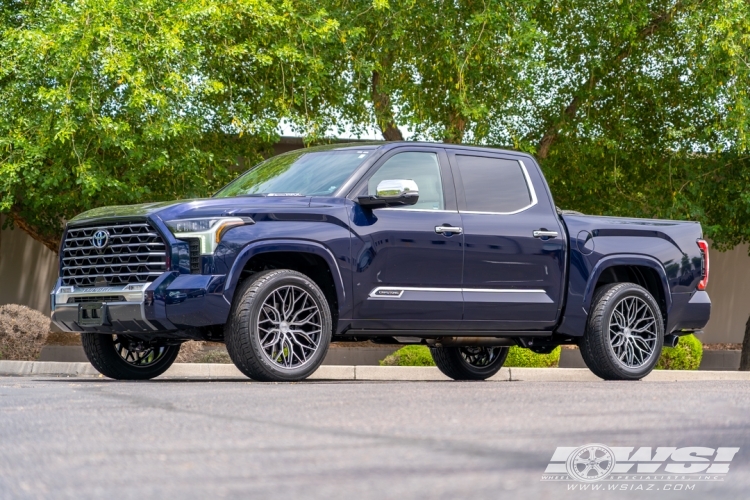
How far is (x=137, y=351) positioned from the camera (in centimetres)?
1009

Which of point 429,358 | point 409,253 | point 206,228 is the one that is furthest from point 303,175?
point 429,358

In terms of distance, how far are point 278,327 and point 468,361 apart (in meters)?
3.66

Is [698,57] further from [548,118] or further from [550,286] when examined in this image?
[550,286]

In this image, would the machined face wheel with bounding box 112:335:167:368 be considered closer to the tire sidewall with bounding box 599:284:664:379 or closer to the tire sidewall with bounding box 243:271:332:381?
the tire sidewall with bounding box 243:271:332:381

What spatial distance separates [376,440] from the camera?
15.7 feet

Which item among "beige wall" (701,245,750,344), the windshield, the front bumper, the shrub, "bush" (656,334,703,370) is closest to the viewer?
the front bumper

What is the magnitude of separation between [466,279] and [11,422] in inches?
184

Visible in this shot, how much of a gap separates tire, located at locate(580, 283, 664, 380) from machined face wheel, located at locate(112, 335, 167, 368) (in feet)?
12.6

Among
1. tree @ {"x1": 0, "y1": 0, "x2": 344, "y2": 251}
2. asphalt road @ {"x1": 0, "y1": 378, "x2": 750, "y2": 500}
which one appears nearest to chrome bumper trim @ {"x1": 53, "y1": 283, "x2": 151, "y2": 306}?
asphalt road @ {"x1": 0, "y1": 378, "x2": 750, "y2": 500}

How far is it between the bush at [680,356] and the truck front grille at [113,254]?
1104 centimetres

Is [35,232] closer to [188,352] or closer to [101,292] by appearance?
[188,352]

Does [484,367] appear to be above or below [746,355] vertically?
above

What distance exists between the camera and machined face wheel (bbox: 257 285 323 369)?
8625 millimetres

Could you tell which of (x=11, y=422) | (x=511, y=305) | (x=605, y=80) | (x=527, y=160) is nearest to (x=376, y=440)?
(x=11, y=422)
